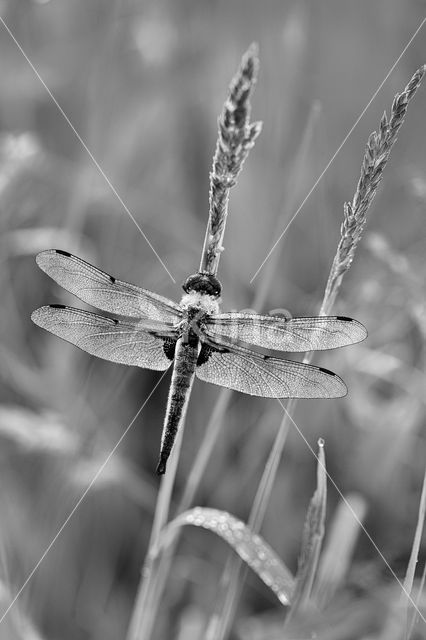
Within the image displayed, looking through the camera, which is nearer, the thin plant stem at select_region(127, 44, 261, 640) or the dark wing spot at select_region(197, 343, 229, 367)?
the thin plant stem at select_region(127, 44, 261, 640)

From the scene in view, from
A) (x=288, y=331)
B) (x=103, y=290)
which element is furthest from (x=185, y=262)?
(x=288, y=331)

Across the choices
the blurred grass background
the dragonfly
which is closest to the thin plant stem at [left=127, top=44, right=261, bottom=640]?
the dragonfly

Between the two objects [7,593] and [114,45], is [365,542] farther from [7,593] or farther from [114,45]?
[114,45]

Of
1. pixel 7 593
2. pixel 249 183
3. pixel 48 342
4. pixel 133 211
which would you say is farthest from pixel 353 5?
pixel 7 593

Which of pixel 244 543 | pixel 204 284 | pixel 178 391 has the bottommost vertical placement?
pixel 244 543

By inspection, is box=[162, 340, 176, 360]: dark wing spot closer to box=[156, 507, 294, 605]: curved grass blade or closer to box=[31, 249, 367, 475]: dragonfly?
box=[31, 249, 367, 475]: dragonfly

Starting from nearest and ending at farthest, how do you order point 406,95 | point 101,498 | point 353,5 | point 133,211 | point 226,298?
point 406,95
point 101,498
point 226,298
point 133,211
point 353,5

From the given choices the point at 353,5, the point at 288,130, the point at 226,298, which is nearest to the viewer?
the point at 226,298

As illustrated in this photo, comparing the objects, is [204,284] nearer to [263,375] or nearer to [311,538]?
[263,375]
